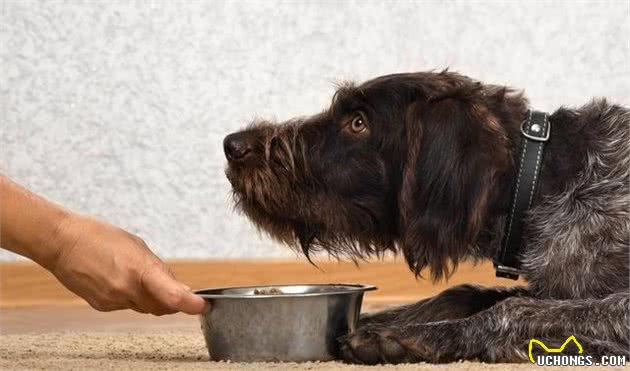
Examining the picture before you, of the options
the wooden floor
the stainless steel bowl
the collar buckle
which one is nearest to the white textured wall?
the wooden floor

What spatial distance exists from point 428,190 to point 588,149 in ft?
1.46

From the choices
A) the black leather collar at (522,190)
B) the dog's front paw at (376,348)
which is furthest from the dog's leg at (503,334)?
the black leather collar at (522,190)

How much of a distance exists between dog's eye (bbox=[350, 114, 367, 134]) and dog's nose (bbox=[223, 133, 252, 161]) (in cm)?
27

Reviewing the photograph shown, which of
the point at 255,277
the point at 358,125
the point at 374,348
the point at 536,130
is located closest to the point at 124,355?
the point at 374,348

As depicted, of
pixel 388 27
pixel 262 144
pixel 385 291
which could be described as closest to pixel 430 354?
pixel 262 144

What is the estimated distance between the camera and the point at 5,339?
3.33 meters

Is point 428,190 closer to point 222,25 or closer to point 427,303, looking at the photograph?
point 427,303

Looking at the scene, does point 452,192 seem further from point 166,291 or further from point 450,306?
point 166,291

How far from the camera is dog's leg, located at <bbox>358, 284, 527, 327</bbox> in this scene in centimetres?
291

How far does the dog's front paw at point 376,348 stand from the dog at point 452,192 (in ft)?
0.25

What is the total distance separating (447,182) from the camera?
9.04 ft

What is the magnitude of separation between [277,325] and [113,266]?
38 centimetres

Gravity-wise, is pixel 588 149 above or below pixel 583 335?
above

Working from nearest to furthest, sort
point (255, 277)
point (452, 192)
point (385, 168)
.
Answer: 1. point (452, 192)
2. point (385, 168)
3. point (255, 277)
